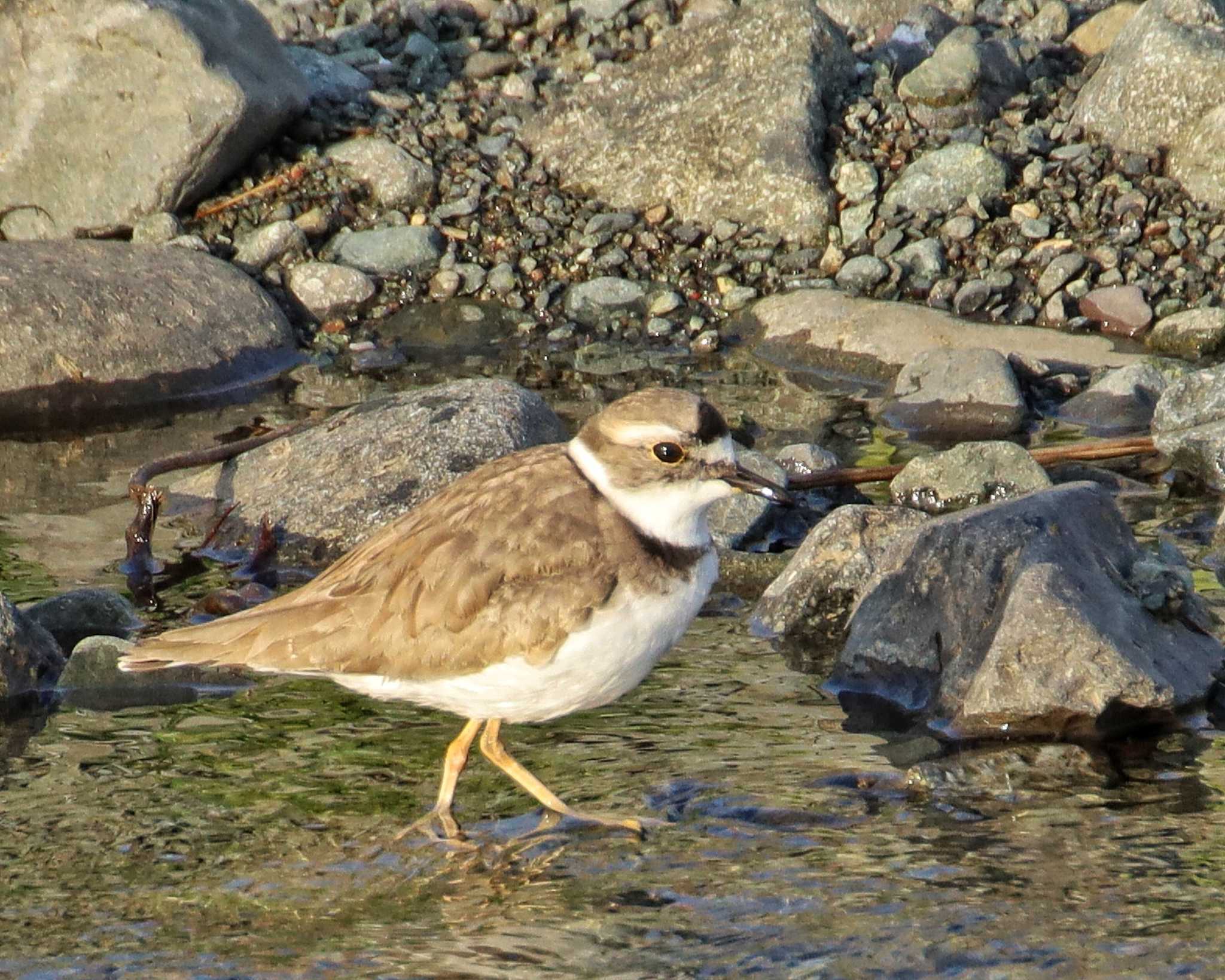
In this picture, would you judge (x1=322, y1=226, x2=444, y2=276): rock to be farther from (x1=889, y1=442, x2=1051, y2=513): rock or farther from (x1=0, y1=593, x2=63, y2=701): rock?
(x1=0, y1=593, x2=63, y2=701): rock

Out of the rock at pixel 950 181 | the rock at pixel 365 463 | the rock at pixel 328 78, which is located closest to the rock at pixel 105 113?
the rock at pixel 328 78

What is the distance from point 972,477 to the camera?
9258 millimetres

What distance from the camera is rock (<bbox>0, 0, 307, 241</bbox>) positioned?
12172mm

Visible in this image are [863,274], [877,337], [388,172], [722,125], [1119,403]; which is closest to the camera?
[1119,403]

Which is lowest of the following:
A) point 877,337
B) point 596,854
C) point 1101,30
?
point 596,854

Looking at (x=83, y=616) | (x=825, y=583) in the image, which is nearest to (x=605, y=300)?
(x=825, y=583)

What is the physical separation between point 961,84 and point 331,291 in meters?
4.67

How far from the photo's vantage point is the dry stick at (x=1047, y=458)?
9.53 meters

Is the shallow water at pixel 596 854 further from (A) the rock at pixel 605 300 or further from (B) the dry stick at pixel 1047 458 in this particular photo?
(A) the rock at pixel 605 300

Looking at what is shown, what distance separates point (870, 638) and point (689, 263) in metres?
5.17

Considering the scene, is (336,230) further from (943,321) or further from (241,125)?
(943,321)

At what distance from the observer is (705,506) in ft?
20.8

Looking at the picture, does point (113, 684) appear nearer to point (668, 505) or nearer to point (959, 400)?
point (668, 505)

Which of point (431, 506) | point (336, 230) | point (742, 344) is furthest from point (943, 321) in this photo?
point (431, 506)
